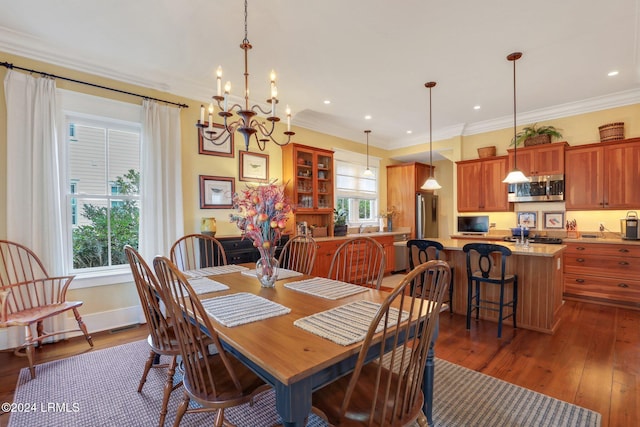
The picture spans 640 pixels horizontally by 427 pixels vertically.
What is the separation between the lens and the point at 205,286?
2.03m

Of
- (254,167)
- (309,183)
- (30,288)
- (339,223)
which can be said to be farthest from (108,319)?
(339,223)

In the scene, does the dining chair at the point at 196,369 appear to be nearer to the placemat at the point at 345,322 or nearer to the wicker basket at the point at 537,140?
the placemat at the point at 345,322

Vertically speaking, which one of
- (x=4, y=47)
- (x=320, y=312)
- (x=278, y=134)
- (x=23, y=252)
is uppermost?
(x=4, y=47)

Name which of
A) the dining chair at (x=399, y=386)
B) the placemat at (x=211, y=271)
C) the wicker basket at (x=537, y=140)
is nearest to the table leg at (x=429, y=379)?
the dining chair at (x=399, y=386)

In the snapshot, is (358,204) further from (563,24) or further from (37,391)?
(37,391)

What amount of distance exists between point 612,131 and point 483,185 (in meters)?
1.77

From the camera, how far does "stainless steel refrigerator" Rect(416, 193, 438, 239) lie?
6430 mm

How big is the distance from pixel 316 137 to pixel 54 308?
4.20 metres

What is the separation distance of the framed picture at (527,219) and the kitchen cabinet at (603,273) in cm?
76

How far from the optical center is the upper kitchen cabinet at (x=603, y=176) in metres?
4.04

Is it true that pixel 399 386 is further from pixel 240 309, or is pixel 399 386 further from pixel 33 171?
pixel 33 171

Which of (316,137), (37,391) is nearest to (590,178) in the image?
(316,137)

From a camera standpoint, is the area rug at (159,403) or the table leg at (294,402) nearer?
the table leg at (294,402)

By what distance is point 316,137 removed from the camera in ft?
17.7
